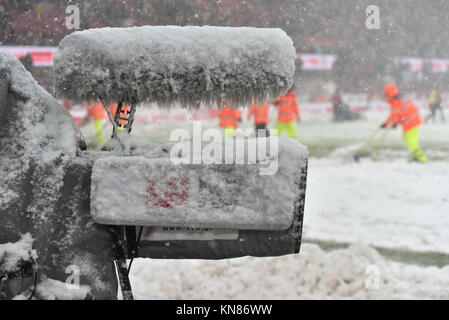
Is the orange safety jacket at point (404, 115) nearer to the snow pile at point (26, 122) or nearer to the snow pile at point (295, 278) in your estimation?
the snow pile at point (295, 278)

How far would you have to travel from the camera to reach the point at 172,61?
1585 mm

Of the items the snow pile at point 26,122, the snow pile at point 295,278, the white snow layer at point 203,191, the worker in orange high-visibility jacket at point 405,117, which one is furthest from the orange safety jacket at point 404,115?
the snow pile at point 26,122

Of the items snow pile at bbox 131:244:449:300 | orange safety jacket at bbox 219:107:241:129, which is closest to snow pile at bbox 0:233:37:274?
snow pile at bbox 131:244:449:300

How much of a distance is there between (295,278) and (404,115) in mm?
5204

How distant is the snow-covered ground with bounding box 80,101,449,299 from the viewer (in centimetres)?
355

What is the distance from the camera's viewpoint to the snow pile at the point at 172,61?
158 cm

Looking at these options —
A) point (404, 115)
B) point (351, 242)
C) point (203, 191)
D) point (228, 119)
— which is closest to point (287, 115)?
point (228, 119)

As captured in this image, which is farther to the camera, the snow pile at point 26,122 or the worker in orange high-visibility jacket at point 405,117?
the worker in orange high-visibility jacket at point 405,117

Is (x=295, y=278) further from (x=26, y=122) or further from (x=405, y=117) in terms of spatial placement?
(x=405, y=117)

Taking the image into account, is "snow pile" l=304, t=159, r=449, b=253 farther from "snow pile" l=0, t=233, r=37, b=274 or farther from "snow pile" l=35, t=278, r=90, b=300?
"snow pile" l=0, t=233, r=37, b=274

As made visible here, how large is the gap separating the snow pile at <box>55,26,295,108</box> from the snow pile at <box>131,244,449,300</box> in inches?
85.3

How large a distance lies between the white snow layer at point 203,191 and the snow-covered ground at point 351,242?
1.81 m

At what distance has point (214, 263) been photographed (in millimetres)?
3801
